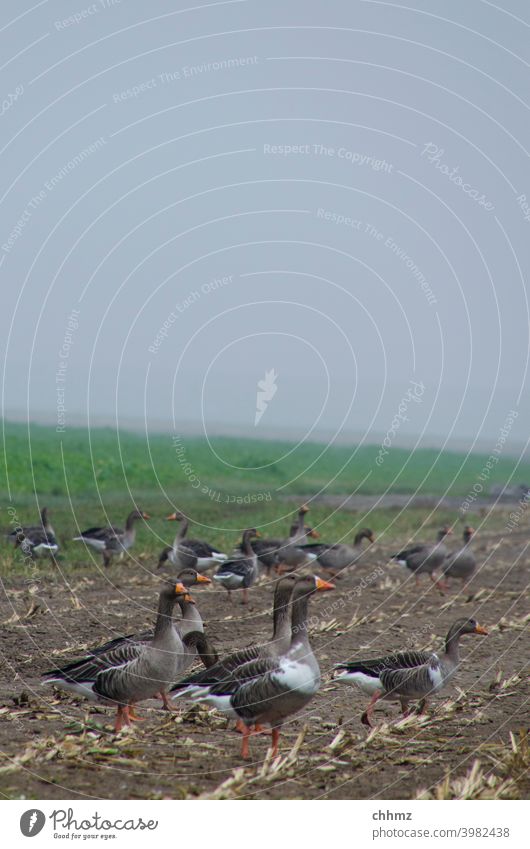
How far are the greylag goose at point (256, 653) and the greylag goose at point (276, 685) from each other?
22 cm

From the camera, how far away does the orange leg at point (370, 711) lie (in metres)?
11.1

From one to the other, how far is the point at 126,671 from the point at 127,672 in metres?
0.01

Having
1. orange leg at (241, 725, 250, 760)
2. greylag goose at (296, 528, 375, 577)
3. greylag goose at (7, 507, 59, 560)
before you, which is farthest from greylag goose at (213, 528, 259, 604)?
orange leg at (241, 725, 250, 760)

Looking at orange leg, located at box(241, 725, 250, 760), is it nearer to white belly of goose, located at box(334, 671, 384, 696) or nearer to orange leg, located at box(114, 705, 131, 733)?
orange leg, located at box(114, 705, 131, 733)

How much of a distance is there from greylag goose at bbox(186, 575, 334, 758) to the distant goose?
724 millimetres

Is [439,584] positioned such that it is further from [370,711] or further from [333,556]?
[370,711]

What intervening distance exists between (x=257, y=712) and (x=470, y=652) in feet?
20.1

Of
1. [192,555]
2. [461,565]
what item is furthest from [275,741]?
[461,565]

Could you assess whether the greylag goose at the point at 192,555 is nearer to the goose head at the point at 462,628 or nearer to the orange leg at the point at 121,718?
the goose head at the point at 462,628

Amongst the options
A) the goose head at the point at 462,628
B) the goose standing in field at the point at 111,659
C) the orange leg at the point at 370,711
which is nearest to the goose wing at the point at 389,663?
the orange leg at the point at 370,711

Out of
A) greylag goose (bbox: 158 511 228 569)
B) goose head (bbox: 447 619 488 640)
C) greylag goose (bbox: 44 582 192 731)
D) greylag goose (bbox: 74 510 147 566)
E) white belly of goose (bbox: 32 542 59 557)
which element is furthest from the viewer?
greylag goose (bbox: 74 510 147 566)

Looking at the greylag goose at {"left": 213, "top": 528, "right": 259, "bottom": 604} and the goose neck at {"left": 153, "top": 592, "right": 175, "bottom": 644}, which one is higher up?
the goose neck at {"left": 153, "top": 592, "right": 175, "bottom": 644}

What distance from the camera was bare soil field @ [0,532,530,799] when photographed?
29.1 feet
